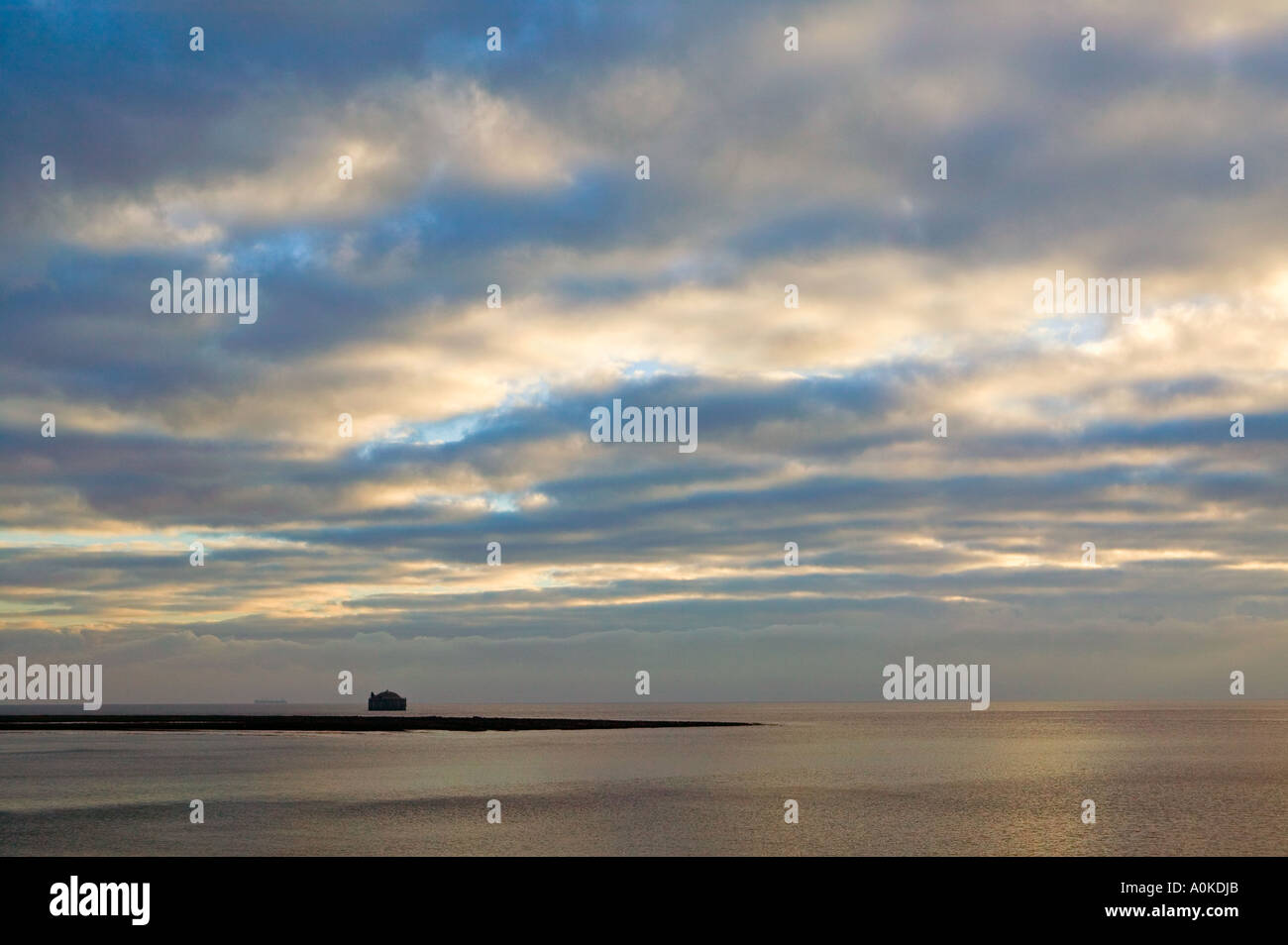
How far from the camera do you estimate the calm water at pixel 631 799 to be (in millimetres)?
58312

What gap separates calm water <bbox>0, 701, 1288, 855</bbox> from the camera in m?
58.3

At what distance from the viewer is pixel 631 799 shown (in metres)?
78.4

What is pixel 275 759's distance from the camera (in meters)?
120

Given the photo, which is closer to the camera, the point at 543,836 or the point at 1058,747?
the point at 543,836

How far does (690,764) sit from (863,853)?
6069 cm

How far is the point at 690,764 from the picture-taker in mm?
114812
